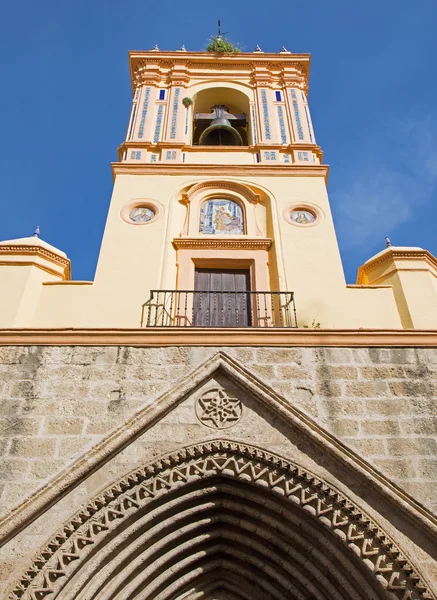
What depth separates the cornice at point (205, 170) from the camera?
35.6 feet

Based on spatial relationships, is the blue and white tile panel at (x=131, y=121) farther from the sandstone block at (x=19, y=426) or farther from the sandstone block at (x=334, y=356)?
the sandstone block at (x=19, y=426)

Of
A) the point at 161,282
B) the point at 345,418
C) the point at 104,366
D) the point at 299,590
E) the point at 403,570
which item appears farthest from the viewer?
the point at 161,282

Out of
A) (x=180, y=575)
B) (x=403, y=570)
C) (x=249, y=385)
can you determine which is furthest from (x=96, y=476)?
(x=403, y=570)

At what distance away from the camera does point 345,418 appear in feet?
20.7

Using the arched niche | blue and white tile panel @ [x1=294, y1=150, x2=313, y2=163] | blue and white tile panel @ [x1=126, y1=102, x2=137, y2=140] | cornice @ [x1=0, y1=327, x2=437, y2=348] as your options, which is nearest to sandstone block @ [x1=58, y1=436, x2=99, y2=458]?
cornice @ [x1=0, y1=327, x2=437, y2=348]

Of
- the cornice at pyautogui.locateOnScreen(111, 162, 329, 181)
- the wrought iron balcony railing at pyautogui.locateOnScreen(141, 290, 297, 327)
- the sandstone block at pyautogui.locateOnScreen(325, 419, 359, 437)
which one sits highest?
the cornice at pyautogui.locateOnScreen(111, 162, 329, 181)

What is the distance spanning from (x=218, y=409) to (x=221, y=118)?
8307 mm

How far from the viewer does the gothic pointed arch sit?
207 inches

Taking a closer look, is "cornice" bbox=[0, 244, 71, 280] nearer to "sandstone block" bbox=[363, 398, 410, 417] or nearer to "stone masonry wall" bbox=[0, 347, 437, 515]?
"stone masonry wall" bbox=[0, 347, 437, 515]

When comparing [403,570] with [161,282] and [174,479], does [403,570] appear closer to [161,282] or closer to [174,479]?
[174,479]

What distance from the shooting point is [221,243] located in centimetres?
942

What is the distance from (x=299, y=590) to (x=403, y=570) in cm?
117

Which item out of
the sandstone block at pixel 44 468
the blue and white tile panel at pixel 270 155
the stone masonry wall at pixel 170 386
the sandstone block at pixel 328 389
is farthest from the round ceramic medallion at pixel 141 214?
the sandstone block at pixel 44 468

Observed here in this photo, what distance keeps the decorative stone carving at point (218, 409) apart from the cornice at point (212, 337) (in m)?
0.73
